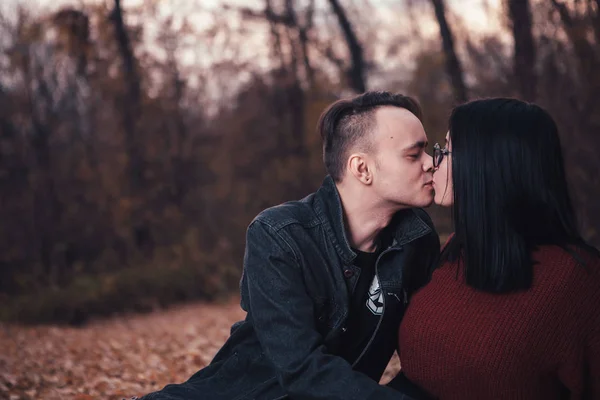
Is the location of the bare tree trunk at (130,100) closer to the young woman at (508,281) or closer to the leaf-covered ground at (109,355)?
the leaf-covered ground at (109,355)

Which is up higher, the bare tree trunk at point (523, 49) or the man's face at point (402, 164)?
the bare tree trunk at point (523, 49)

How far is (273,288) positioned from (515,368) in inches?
35.6

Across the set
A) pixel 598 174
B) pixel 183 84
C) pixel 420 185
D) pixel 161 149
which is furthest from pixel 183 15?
pixel 420 185

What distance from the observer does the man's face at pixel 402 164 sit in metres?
2.72

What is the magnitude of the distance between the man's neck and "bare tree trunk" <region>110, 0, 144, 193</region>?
12.7 m

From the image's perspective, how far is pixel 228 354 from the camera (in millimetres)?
2766

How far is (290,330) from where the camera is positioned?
7.51 feet

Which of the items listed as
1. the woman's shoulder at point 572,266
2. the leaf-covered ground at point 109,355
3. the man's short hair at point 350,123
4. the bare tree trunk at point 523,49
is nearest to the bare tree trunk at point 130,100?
the leaf-covered ground at point 109,355

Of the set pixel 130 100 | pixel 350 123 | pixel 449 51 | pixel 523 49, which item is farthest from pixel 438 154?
pixel 130 100

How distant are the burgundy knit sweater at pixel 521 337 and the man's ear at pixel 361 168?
599 millimetres

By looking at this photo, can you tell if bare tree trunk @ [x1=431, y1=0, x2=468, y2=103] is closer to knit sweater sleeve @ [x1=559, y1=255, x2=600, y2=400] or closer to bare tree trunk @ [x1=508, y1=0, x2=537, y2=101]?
bare tree trunk @ [x1=508, y1=0, x2=537, y2=101]

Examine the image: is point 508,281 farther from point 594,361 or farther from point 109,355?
point 109,355

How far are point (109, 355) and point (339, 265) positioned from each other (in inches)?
202

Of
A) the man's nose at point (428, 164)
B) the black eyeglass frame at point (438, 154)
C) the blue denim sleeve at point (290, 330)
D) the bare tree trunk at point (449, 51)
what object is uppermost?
the bare tree trunk at point (449, 51)
